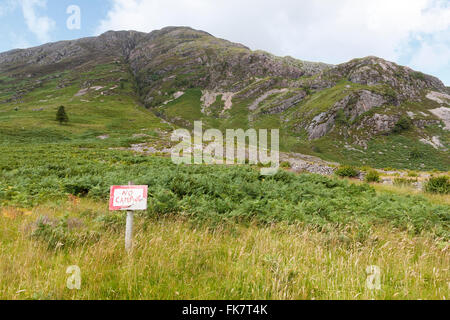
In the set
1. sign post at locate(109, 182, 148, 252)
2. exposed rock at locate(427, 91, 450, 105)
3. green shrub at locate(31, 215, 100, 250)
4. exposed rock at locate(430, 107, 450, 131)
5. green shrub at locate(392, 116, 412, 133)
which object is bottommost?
green shrub at locate(31, 215, 100, 250)

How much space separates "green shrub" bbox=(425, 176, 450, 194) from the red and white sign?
2121 cm

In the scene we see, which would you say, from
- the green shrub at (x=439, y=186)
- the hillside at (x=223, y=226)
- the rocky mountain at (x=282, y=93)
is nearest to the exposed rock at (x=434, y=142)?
the rocky mountain at (x=282, y=93)

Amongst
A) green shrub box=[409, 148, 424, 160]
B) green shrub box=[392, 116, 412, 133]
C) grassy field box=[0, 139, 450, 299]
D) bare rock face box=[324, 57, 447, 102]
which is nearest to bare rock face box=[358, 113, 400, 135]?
green shrub box=[392, 116, 412, 133]

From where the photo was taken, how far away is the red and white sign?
3871mm

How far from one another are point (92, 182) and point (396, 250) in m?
12.4

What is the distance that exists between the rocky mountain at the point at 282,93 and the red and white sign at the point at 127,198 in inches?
2176

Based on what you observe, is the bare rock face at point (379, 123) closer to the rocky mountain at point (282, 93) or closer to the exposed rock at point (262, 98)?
the rocky mountain at point (282, 93)

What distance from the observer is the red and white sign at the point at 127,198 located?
387 cm

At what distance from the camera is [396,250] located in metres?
4.89

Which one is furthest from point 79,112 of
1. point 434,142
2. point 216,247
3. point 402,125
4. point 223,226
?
point 434,142

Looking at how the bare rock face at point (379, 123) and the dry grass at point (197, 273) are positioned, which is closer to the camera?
the dry grass at point (197, 273)

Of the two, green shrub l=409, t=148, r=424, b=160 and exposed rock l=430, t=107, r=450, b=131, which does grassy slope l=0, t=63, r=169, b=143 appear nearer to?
green shrub l=409, t=148, r=424, b=160
